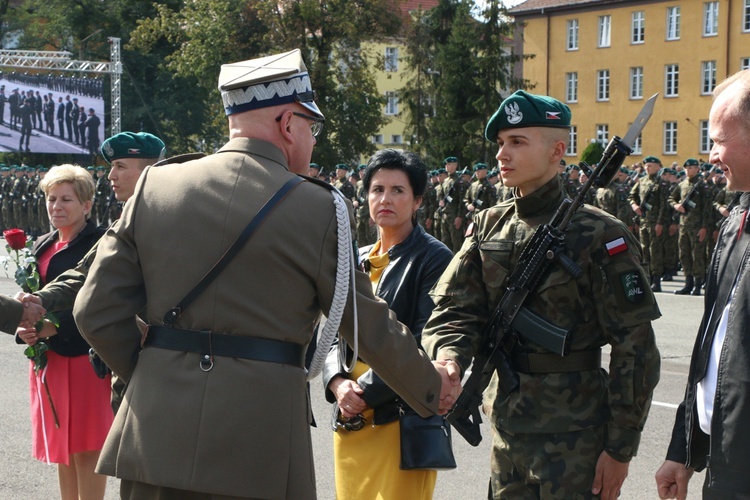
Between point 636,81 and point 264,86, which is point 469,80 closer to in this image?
point 636,81

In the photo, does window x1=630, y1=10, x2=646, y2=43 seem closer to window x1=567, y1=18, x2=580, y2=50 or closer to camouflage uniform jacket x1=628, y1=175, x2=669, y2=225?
window x1=567, y1=18, x2=580, y2=50

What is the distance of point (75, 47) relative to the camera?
5606 centimetres

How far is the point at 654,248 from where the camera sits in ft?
61.8

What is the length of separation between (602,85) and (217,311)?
200 ft

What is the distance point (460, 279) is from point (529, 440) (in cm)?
63

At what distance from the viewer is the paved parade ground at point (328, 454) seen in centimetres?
582

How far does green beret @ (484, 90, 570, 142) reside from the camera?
3.56 meters

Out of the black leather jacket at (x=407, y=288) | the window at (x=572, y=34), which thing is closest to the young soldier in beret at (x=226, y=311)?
the black leather jacket at (x=407, y=288)

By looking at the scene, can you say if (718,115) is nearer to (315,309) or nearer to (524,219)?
(524,219)

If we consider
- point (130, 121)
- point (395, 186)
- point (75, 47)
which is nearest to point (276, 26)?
point (130, 121)

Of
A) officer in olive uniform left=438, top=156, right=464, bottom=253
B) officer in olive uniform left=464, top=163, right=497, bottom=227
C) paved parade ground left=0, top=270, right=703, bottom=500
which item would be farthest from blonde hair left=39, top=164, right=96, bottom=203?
officer in olive uniform left=438, top=156, right=464, bottom=253

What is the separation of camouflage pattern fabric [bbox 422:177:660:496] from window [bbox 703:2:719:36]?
185 ft

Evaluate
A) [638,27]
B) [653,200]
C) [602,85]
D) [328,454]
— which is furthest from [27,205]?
[638,27]

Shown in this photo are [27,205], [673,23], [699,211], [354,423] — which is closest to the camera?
[354,423]
